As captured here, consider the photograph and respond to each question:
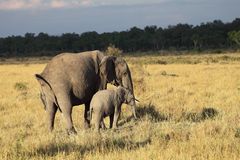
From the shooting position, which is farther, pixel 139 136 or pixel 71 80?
pixel 71 80

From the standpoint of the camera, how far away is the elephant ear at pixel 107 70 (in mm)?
11203

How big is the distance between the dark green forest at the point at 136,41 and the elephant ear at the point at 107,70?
9644cm

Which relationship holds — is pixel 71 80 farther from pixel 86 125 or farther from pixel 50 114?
pixel 86 125

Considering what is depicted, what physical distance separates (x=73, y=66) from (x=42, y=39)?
12651 cm

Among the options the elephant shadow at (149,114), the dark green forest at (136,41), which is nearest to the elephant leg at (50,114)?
the elephant shadow at (149,114)

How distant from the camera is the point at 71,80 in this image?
1079cm

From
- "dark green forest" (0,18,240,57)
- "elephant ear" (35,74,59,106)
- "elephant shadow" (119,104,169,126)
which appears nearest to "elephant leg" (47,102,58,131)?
"elephant ear" (35,74,59,106)

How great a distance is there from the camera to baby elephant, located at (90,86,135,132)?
1042cm

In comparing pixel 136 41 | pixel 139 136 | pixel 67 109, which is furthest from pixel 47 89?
pixel 136 41

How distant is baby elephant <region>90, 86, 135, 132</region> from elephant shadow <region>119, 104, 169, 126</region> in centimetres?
114

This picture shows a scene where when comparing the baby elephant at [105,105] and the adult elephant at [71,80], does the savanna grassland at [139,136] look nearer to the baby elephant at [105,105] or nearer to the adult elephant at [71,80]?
the baby elephant at [105,105]

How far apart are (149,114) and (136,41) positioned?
10479 cm

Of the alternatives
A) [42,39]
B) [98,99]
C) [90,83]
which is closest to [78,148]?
[98,99]

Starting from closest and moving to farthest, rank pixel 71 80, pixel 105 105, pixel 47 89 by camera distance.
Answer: pixel 105 105
pixel 71 80
pixel 47 89
